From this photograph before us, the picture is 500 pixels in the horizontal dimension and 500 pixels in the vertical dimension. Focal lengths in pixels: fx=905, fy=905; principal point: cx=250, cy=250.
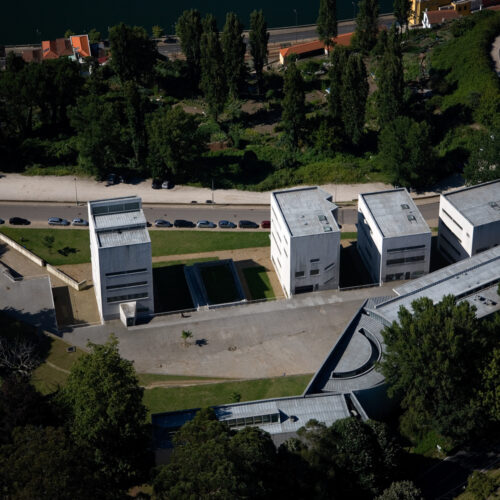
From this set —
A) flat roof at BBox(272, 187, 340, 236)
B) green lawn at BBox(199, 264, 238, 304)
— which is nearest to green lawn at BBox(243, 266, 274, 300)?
green lawn at BBox(199, 264, 238, 304)

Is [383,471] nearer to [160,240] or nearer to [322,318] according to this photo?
[322,318]

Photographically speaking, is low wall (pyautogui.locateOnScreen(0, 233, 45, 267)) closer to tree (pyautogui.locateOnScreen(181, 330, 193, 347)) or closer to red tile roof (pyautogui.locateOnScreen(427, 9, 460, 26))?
tree (pyautogui.locateOnScreen(181, 330, 193, 347))

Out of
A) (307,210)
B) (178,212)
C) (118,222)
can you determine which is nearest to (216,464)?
(118,222)

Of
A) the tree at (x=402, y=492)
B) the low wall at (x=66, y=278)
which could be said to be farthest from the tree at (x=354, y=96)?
the tree at (x=402, y=492)

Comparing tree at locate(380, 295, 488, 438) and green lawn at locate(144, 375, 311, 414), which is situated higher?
tree at locate(380, 295, 488, 438)

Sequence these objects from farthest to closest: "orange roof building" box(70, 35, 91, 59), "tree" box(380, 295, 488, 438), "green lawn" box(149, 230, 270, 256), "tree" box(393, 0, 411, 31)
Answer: "orange roof building" box(70, 35, 91, 59)
"tree" box(393, 0, 411, 31)
"green lawn" box(149, 230, 270, 256)
"tree" box(380, 295, 488, 438)

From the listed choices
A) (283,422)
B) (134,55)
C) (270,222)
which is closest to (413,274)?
(270,222)
